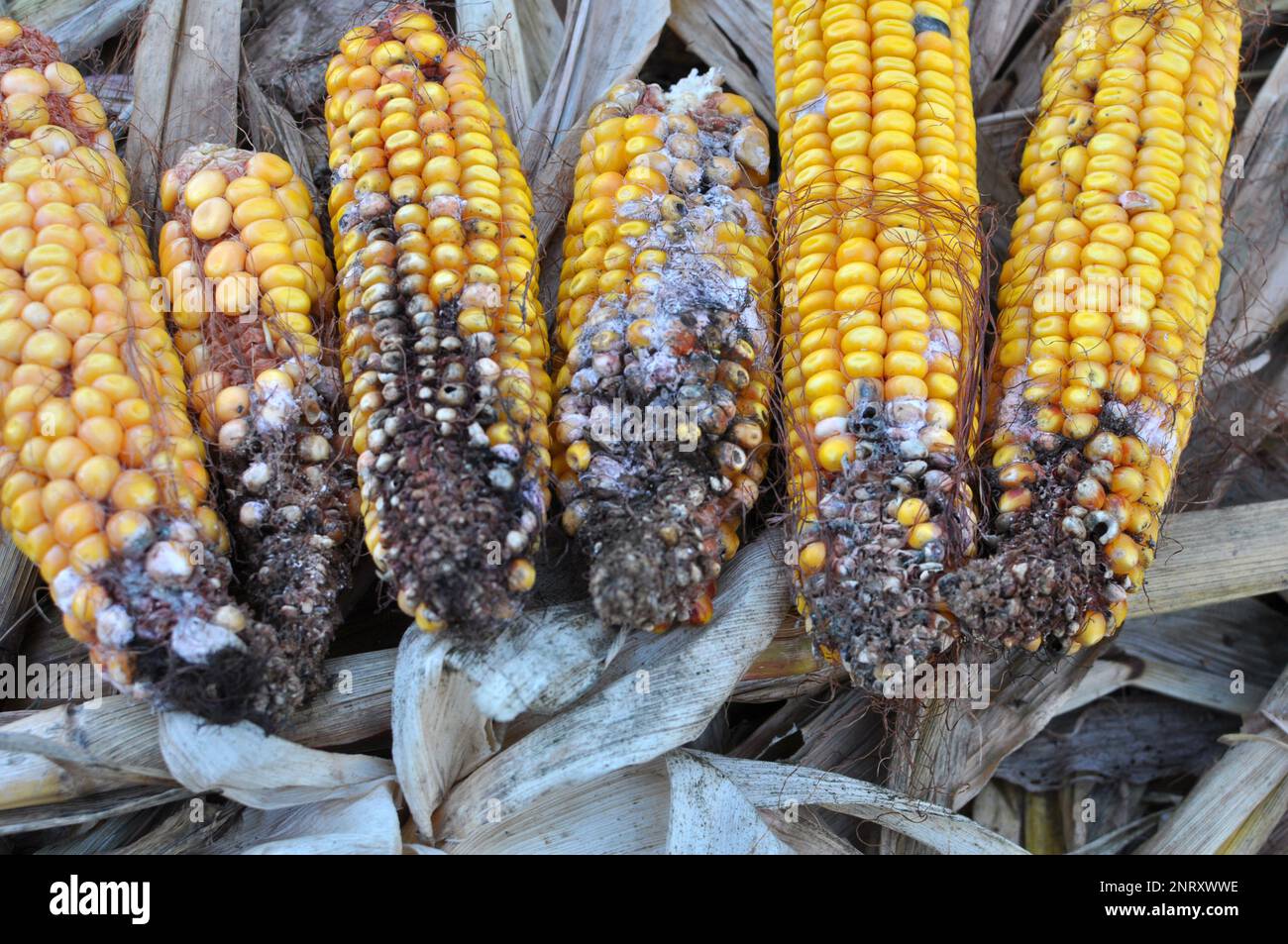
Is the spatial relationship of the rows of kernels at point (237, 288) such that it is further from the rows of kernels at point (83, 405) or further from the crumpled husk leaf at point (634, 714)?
the crumpled husk leaf at point (634, 714)

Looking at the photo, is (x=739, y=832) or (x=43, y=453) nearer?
(x=43, y=453)

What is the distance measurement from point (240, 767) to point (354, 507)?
58 cm

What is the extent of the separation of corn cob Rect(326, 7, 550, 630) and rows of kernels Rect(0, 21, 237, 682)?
1.23 feet

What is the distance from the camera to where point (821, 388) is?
7.50 ft

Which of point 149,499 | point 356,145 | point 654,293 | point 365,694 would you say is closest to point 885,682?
point 654,293

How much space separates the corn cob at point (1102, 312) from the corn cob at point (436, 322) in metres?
0.94

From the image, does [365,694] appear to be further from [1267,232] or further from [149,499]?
[1267,232]

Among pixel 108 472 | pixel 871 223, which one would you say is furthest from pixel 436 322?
pixel 871 223

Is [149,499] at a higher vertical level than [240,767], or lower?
higher

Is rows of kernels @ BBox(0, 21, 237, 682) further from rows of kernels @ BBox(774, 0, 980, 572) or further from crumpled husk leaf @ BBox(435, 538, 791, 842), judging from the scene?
rows of kernels @ BBox(774, 0, 980, 572)

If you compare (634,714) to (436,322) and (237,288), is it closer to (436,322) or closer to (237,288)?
(436,322)

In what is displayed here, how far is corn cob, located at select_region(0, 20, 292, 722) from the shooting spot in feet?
6.83

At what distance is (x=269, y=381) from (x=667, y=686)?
1.08 metres

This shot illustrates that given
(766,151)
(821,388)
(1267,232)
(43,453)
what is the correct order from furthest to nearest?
(1267,232) < (766,151) < (821,388) < (43,453)
